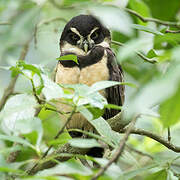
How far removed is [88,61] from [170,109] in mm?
2206

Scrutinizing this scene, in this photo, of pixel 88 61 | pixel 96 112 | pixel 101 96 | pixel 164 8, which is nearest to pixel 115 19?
pixel 101 96

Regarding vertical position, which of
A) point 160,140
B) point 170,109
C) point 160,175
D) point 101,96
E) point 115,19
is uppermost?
point 115,19

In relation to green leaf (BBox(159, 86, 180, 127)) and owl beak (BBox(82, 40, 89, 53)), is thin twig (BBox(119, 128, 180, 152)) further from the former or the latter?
green leaf (BBox(159, 86, 180, 127))

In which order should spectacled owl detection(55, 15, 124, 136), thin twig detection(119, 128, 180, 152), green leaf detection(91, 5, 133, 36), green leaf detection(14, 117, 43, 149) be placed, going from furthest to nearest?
spectacled owl detection(55, 15, 124, 136), thin twig detection(119, 128, 180, 152), green leaf detection(14, 117, 43, 149), green leaf detection(91, 5, 133, 36)

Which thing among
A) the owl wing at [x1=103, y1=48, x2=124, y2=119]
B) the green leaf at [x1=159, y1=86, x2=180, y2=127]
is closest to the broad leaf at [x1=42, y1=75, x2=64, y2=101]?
the green leaf at [x1=159, y1=86, x2=180, y2=127]

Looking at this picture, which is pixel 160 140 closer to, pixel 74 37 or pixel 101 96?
pixel 101 96

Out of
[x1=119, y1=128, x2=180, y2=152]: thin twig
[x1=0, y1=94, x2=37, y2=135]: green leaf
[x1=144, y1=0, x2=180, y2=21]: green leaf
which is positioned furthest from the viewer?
[x1=144, y1=0, x2=180, y2=21]: green leaf

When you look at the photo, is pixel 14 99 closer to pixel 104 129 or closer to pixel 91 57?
pixel 104 129

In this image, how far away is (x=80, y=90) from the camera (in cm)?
153

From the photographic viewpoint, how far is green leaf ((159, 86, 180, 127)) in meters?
0.94

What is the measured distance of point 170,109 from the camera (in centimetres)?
103

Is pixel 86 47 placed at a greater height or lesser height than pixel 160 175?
greater

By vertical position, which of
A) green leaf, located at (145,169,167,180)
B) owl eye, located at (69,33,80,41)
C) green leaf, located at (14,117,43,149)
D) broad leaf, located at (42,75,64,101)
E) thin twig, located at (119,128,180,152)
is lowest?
thin twig, located at (119,128,180,152)

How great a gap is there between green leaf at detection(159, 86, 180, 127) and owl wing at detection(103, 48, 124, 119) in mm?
2083
